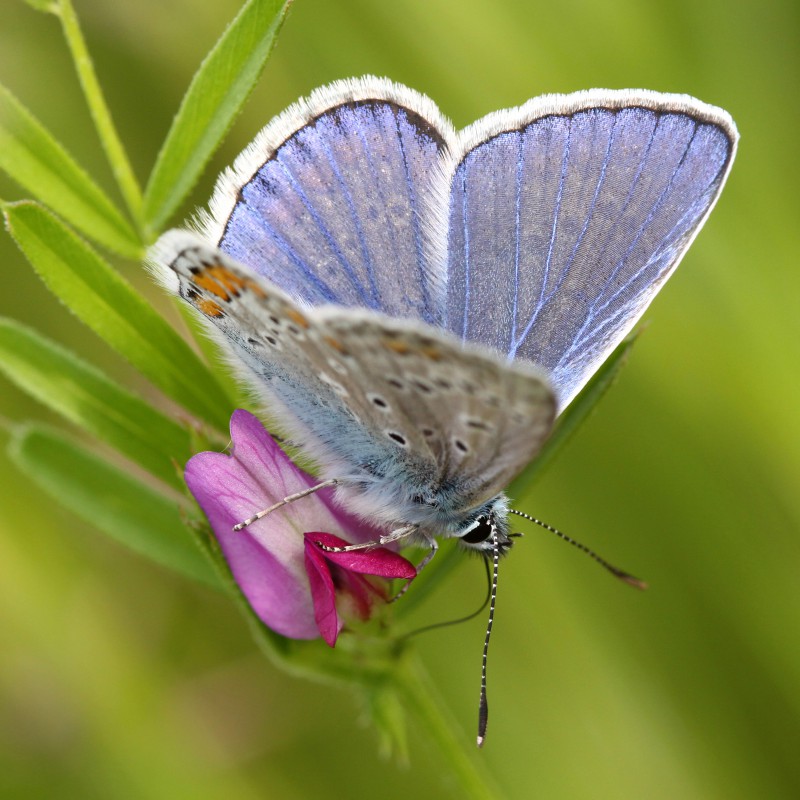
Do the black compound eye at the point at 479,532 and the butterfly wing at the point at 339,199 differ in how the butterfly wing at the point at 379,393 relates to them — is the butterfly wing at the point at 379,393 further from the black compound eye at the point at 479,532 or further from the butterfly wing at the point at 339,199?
the butterfly wing at the point at 339,199

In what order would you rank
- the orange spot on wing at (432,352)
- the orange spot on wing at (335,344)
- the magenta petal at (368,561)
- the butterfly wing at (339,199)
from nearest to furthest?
the orange spot on wing at (432,352)
the orange spot on wing at (335,344)
the magenta petal at (368,561)
the butterfly wing at (339,199)

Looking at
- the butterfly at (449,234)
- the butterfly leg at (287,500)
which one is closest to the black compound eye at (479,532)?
the butterfly at (449,234)

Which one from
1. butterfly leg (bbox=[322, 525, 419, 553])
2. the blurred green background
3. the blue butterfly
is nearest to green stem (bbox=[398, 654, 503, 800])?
the blue butterfly

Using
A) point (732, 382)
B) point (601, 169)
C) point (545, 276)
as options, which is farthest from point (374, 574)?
point (732, 382)

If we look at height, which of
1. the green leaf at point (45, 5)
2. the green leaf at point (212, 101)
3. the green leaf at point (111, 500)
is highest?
the green leaf at point (45, 5)

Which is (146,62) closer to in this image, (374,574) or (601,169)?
(601,169)

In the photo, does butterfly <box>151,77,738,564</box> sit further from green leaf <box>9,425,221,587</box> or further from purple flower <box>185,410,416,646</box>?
green leaf <box>9,425,221,587</box>
